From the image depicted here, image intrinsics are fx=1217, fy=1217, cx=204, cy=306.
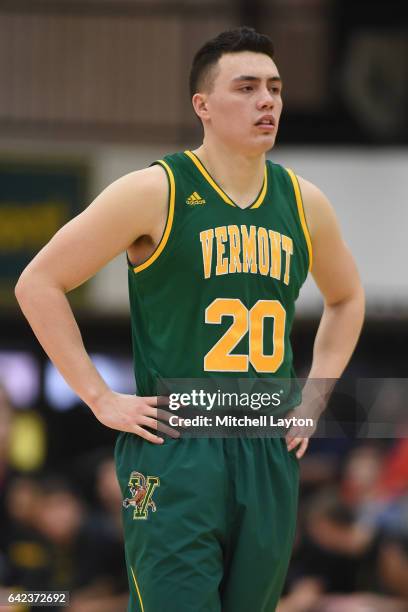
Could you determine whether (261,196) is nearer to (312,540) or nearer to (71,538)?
(312,540)

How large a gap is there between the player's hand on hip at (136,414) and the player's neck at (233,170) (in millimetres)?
769

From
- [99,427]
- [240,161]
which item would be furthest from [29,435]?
[240,161]

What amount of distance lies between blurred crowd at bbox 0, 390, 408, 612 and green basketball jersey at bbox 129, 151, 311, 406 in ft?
10.4

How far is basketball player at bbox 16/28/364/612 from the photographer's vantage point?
13.1ft

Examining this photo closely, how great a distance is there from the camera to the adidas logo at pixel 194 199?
13.7 feet

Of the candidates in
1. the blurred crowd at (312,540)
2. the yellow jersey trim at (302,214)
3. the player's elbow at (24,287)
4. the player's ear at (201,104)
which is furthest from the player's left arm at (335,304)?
the blurred crowd at (312,540)

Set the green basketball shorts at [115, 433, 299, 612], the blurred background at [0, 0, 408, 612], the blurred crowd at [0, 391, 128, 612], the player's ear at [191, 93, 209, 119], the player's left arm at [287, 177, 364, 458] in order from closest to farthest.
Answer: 1. the green basketball shorts at [115, 433, 299, 612]
2. the player's ear at [191, 93, 209, 119]
3. the player's left arm at [287, 177, 364, 458]
4. the blurred crowd at [0, 391, 128, 612]
5. the blurred background at [0, 0, 408, 612]

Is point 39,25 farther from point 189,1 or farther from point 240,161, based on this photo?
point 240,161

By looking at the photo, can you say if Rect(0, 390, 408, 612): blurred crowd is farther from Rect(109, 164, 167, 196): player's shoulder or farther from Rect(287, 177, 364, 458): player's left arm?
Rect(109, 164, 167, 196): player's shoulder

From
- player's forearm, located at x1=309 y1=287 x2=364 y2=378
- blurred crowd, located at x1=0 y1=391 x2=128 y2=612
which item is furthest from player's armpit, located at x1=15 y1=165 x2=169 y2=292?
blurred crowd, located at x1=0 y1=391 x2=128 y2=612

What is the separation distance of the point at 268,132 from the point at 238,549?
55.8 inches

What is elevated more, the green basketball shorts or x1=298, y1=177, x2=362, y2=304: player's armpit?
x1=298, y1=177, x2=362, y2=304: player's armpit

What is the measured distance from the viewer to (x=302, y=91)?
13031 mm

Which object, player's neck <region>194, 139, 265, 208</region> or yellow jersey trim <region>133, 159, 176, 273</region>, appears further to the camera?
player's neck <region>194, 139, 265, 208</region>
